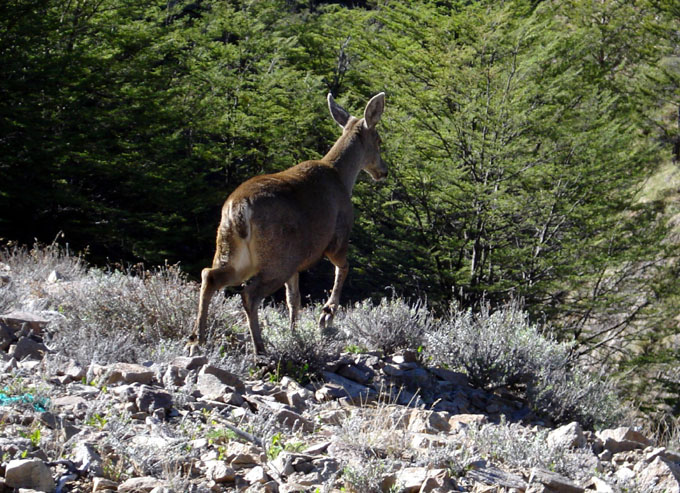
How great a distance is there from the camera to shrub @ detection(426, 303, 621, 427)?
6.31 metres

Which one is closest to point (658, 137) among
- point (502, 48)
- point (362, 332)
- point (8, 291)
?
point (502, 48)

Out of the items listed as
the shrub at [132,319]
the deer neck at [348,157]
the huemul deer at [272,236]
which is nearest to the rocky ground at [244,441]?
the shrub at [132,319]

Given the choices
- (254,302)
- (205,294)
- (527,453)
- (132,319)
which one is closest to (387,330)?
(254,302)

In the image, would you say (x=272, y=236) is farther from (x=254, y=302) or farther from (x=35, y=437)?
(x=35, y=437)

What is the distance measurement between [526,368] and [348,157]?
3.04 metres

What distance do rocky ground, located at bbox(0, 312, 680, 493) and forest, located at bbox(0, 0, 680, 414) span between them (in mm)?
9397

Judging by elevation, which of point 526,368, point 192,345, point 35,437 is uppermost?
point 35,437

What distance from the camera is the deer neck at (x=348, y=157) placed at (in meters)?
7.92

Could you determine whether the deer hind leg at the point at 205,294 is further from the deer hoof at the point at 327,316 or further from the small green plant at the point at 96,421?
the small green plant at the point at 96,421

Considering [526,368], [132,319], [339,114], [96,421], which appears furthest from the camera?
[339,114]

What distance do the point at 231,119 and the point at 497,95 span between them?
9970 mm

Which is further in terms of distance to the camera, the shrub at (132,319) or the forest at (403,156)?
the forest at (403,156)

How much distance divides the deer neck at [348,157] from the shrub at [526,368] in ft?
6.61

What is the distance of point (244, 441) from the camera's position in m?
3.92
